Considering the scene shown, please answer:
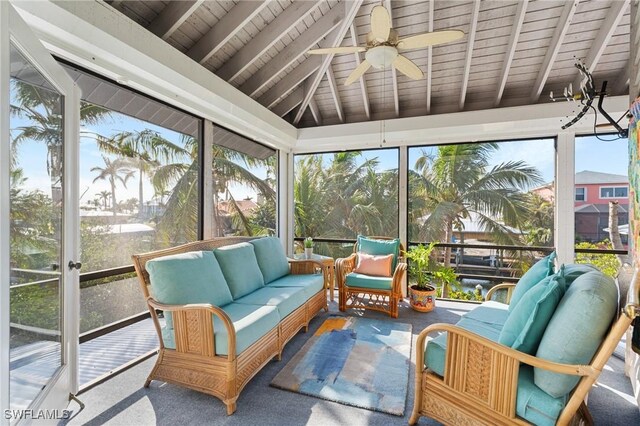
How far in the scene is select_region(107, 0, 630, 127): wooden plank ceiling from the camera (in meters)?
2.89

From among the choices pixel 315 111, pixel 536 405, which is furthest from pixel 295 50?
pixel 536 405

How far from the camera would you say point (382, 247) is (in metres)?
4.22

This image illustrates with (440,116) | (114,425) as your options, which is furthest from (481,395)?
(440,116)

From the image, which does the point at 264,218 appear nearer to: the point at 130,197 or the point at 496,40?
the point at 130,197

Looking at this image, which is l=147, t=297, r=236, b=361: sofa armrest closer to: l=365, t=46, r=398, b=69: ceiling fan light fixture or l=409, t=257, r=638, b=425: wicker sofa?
l=409, t=257, r=638, b=425: wicker sofa

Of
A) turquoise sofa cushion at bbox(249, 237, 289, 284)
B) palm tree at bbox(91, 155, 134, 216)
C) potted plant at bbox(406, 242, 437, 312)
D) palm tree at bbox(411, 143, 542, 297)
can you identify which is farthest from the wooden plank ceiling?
potted plant at bbox(406, 242, 437, 312)

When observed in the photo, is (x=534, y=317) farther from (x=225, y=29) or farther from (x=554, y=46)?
(x=225, y=29)

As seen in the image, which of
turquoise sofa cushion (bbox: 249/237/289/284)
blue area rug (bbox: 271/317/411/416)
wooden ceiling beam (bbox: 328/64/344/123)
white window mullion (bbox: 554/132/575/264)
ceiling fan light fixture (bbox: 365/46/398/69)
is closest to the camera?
blue area rug (bbox: 271/317/411/416)

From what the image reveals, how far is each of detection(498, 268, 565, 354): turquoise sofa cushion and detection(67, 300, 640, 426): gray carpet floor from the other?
0.82 m

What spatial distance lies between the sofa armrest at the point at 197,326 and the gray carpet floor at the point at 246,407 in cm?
36

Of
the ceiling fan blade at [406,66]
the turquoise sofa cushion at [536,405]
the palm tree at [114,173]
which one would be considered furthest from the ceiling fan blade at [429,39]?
the palm tree at [114,173]

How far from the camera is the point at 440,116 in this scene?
4.27 metres

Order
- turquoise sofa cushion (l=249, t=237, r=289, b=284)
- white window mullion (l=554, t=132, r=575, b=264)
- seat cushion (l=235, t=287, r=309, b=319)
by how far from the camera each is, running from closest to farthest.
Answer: seat cushion (l=235, t=287, r=309, b=319) → turquoise sofa cushion (l=249, t=237, r=289, b=284) → white window mullion (l=554, t=132, r=575, b=264)

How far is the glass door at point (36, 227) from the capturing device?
4.28 feet
